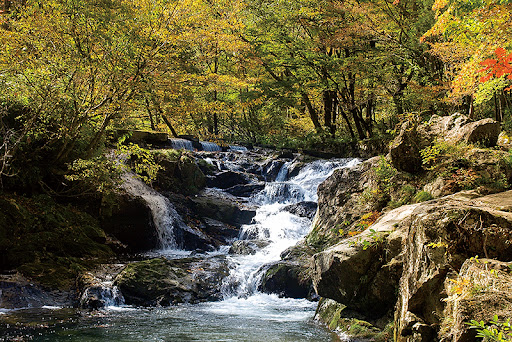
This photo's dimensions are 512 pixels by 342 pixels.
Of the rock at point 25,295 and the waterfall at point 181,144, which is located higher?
the waterfall at point 181,144

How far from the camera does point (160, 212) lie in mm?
13406

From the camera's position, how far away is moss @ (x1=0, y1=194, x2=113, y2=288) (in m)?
8.32

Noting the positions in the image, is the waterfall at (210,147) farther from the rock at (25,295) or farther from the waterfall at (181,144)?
the rock at (25,295)

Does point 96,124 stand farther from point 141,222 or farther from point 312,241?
point 312,241

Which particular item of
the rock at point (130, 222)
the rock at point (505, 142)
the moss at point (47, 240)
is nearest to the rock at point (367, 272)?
the rock at point (505, 142)

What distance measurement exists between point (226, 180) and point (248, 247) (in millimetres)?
6595

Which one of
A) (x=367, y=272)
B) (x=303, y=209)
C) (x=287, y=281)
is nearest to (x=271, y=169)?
(x=303, y=209)

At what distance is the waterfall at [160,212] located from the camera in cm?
1304

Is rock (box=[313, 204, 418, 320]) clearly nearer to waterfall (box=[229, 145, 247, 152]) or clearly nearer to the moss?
the moss

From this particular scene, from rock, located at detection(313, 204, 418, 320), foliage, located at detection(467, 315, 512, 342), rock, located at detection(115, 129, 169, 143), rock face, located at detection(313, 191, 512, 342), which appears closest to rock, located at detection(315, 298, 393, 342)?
rock, located at detection(313, 204, 418, 320)

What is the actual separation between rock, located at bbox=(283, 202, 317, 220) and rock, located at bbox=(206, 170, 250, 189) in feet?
12.9

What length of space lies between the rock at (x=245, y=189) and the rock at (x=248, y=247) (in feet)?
16.6

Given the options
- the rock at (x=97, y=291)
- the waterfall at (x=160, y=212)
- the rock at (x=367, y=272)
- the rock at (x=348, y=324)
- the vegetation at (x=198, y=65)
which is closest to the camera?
the rock at (x=348, y=324)

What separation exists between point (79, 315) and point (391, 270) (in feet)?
18.6
